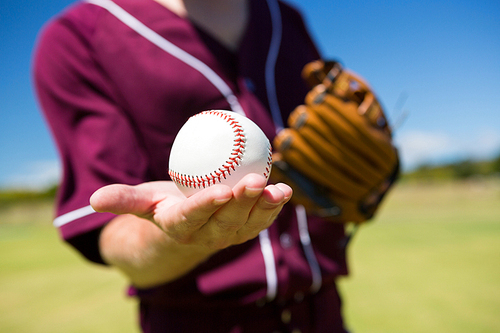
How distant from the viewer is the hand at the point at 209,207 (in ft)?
1.98

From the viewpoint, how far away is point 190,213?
0.63 metres

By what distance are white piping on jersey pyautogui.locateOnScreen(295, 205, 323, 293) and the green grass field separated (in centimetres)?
200

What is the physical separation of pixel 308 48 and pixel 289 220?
0.80m

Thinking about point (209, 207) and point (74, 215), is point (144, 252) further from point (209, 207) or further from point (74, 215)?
point (209, 207)

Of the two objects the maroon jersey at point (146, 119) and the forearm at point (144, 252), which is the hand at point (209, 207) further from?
the maroon jersey at point (146, 119)

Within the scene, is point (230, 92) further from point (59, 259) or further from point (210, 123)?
point (59, 259)

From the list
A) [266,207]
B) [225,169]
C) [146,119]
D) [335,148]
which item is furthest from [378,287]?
[266,207]

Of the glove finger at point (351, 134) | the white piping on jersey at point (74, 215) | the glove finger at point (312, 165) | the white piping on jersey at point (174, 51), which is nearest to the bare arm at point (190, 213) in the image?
the white piping on jersey at point (74, 215)

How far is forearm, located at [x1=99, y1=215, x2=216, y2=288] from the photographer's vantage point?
879 mm

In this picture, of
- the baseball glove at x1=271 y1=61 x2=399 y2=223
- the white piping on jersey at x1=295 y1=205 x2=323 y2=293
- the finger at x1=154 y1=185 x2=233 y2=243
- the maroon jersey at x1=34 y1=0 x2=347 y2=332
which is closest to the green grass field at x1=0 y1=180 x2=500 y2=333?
the baseball glove at x1=271 y1=61 x2=399 y2=223

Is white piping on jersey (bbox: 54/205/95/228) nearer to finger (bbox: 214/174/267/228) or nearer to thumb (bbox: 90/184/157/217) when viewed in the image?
thumb (bbox: 90/184/157/217)

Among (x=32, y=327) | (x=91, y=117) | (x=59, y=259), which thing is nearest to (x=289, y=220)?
(x=91, y=117)

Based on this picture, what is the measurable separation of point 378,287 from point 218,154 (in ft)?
16.5

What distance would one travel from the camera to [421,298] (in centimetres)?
466
